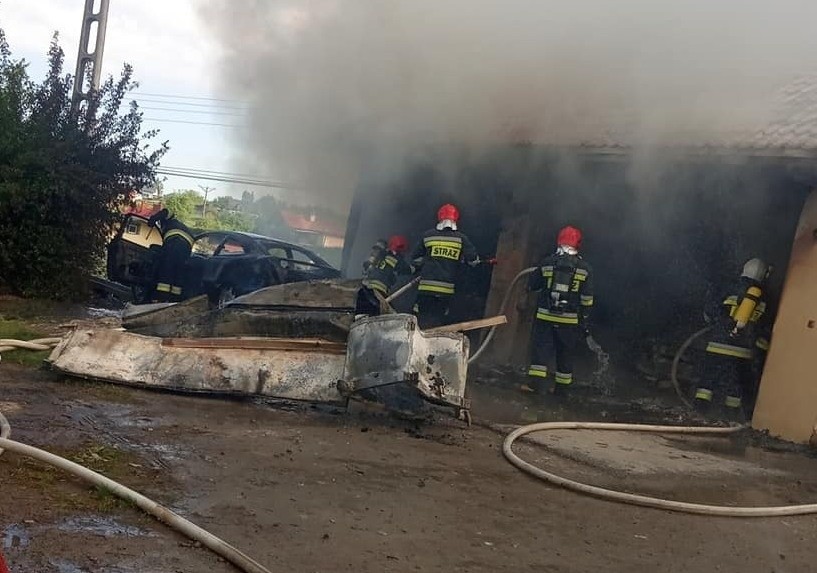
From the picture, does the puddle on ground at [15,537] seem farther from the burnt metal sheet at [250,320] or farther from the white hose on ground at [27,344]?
the burnt metal sheet at [250,320]

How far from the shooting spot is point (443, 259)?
855 centimetres

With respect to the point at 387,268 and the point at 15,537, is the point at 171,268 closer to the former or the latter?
the point at 387,268

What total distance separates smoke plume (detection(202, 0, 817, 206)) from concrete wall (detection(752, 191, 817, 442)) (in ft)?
4.11

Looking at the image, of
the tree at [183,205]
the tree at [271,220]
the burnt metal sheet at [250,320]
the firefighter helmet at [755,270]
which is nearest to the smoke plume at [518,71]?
the firefighter helmet at [755,270]

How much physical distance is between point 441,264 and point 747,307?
2.95m

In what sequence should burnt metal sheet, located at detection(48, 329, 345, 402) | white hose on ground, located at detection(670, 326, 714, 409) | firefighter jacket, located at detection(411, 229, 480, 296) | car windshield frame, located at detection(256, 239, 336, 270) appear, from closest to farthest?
burnt metal sheet, located at detection(48, 329, 345, 402) → white hose on ground, located at detection(670, 326, 714, 409) → firefighter jacket, located at detection(411, 229, 480, 296) → car windshield frame, located at detection(256, 239, 336, 270)

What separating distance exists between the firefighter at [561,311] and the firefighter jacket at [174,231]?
15.2ft

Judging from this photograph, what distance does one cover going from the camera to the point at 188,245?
1045 cm

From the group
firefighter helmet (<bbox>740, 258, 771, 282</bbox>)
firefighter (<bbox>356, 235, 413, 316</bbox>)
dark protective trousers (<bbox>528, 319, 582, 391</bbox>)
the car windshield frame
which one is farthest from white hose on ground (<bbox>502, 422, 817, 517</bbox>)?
the car windshield frame

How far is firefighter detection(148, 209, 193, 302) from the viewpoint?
407 inches

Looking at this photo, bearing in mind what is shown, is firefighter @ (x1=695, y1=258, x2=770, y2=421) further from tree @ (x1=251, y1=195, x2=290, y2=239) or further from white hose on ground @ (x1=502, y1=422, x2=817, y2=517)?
tree @ (x1=251, y1=195, x2=290, y2=239)

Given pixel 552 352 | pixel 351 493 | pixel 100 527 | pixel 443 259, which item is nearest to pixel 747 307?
pixel 552 352

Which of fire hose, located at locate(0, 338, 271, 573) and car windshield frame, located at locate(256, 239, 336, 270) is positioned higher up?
car windshield frame, located at locate(256, 239, 336, 270)

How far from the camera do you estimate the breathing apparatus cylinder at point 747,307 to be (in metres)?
7.43
